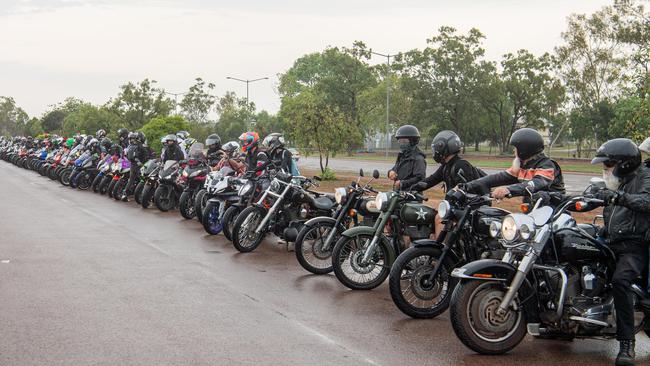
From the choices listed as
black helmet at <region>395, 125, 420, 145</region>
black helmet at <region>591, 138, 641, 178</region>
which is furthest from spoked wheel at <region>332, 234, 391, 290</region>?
black helmet at <region>591, 138, 641, 178</region>

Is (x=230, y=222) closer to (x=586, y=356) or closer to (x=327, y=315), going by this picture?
(x=327, y=315)

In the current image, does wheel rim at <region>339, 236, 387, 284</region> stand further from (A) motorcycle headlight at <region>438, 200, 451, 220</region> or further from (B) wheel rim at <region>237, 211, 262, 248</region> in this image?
(B) wheel rim at <region>237, 211, 262, 248</region>

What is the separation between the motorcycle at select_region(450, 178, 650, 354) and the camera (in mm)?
5516

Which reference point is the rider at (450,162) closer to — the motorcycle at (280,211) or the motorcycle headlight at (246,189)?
the motorcycle at (280,211)

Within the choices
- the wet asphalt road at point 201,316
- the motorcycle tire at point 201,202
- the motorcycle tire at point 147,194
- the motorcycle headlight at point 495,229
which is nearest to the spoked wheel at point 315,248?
the wet asphalt road at point 201,316

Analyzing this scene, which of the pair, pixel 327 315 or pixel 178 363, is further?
pixel 327 315

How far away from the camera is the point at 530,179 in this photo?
6.61 metres

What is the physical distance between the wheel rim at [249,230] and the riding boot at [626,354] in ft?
19.5

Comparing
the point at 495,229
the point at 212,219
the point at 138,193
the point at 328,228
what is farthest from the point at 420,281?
the point at 138,193

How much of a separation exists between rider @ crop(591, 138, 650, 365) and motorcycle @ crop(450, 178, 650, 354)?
0.11 metres

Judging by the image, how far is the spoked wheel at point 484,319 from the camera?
18.1 ft

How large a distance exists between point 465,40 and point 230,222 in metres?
51.3

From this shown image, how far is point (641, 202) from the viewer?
5.38 meters

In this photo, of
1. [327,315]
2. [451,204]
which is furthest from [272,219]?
[451,204]
